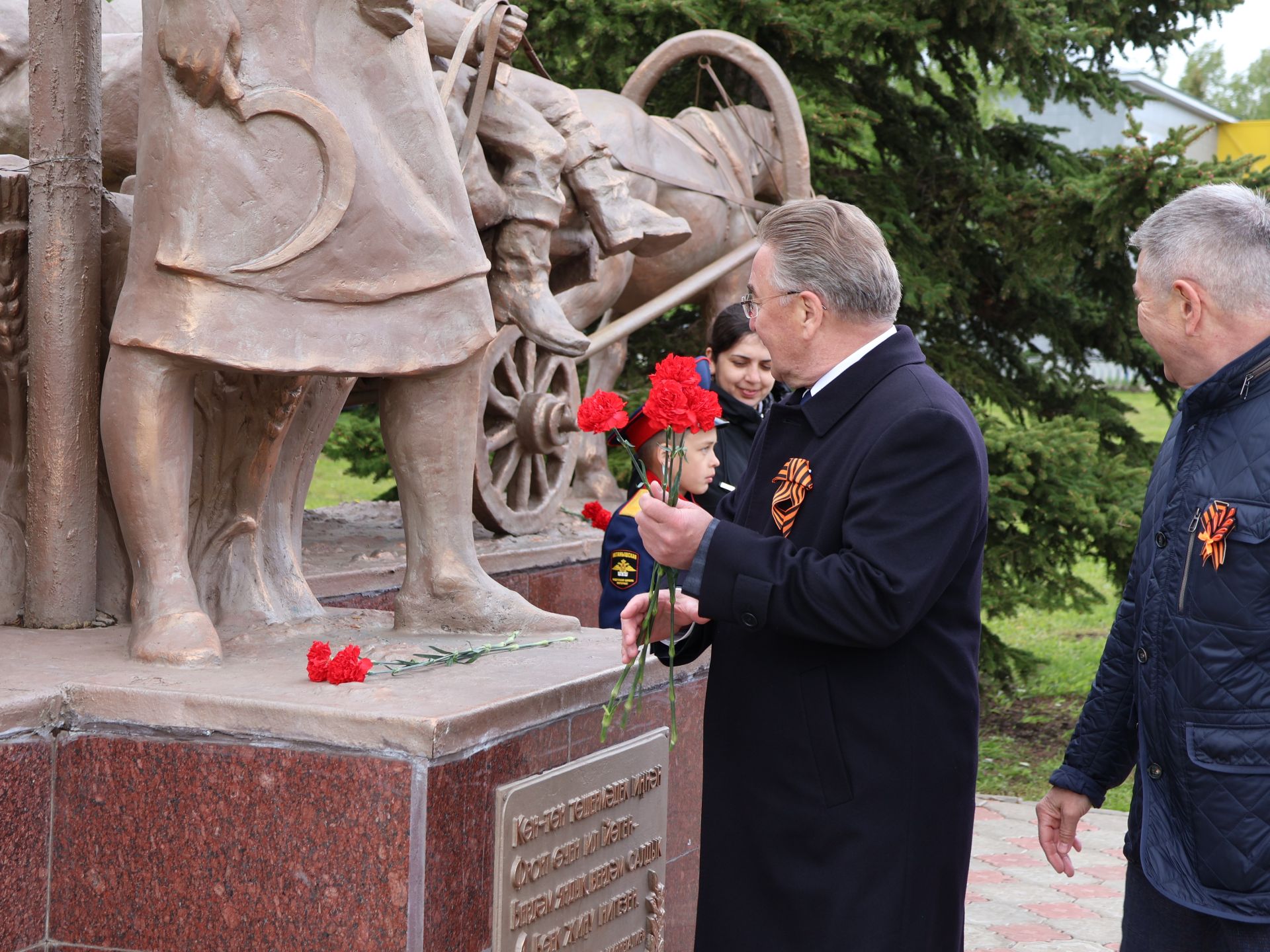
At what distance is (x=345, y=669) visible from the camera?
2.84 metres

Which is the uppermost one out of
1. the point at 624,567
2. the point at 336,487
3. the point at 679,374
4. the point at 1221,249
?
the point at 1221,249

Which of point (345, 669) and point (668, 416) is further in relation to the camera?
point (345, 669)

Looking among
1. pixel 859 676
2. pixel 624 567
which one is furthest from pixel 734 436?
pixel 859 676

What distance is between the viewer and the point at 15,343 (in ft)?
11.2

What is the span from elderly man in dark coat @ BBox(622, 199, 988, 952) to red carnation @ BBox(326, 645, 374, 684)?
2.40ft

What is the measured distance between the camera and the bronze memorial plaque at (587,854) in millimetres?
2789

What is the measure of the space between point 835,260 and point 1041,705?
715 centimetres

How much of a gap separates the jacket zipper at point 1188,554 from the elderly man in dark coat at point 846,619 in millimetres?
310

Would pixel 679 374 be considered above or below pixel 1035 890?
above

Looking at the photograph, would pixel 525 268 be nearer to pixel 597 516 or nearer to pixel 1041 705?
pixel 597 516

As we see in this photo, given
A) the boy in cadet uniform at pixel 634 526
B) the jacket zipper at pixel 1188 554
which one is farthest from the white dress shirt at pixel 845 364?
the boy in cadet uniform at pixel 634 526

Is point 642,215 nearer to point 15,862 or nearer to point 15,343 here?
point 15,343

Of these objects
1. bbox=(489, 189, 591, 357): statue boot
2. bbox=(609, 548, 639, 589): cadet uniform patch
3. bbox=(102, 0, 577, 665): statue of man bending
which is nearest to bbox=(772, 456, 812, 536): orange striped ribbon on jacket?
bbox=(102, 0, 577, 665): statue of man bending

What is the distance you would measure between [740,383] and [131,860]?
2555 mm
